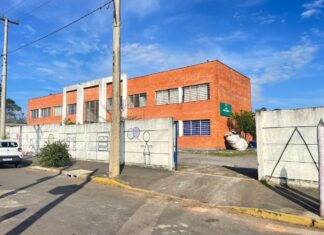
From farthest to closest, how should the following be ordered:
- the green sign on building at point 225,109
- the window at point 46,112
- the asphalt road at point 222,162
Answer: the window at point 46,112 < the green sign on building at point 225,109 < the asphalt road at point 222,162

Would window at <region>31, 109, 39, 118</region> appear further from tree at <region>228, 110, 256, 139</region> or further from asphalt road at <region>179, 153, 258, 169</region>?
asphalt road at <region>179, 153, 258, 169</region>

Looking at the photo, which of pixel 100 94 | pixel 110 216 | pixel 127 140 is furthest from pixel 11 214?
pixel 100 94

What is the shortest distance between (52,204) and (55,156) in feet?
32.9

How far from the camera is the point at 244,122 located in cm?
3009

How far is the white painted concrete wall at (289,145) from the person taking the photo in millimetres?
9884

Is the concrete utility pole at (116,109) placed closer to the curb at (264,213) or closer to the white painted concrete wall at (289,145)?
the curb at (264,213)

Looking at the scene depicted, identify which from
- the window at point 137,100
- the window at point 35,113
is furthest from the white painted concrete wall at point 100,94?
the window at point 35,113

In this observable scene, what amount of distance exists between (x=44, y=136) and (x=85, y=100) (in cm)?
1564

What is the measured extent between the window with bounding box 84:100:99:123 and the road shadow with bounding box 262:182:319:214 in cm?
3112

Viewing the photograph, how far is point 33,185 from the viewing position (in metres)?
12.1

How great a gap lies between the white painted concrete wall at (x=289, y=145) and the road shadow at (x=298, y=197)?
0.43 metres

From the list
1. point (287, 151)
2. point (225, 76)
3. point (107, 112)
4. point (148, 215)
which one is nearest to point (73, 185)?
point (148, 215)

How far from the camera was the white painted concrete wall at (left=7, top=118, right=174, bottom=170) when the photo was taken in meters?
14.7

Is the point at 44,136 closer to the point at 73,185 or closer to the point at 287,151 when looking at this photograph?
the point at 73,185
